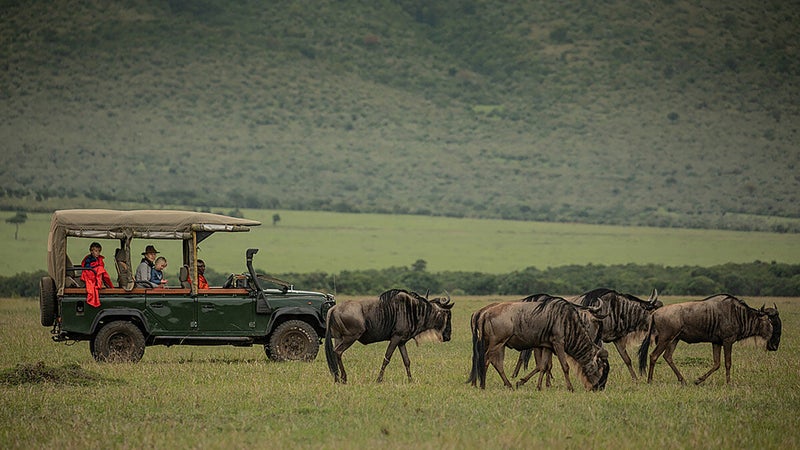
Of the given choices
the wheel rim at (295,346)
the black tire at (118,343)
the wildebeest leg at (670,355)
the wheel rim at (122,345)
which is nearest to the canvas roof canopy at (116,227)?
the black tire at (118,343)

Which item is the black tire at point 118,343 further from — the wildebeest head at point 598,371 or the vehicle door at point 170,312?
the wildebeest head at point 598,371

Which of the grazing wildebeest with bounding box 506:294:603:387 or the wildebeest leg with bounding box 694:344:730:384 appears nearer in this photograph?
the grazing wildebeest with bounding box 506:294:603:387

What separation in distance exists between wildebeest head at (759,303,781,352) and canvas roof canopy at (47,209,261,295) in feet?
27.7

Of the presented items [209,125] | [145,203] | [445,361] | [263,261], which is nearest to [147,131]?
[209,125]

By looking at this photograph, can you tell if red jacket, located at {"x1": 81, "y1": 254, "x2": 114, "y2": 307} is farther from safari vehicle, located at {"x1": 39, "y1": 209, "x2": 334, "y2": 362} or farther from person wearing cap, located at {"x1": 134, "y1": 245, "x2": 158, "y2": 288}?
person wearing cap, located at {"x1": 134, "y1": 245, "x2": 158, "y2": 288}

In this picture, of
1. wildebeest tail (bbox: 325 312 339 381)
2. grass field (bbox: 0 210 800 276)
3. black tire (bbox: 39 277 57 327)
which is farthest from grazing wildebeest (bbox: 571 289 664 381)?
grass field (bbox: 0 210 800 276)

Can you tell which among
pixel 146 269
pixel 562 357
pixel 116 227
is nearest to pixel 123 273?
pixel 146 269

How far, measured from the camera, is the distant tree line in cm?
6084

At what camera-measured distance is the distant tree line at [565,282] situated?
6084cm

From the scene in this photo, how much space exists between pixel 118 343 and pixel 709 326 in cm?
949

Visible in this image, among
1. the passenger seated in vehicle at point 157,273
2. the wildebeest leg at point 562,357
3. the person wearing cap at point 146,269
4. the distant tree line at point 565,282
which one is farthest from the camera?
the distant tree line at point 565,282

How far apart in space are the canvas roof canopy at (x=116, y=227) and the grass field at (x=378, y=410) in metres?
1.92

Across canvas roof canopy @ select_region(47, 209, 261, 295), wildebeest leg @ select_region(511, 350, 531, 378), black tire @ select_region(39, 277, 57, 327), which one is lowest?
wildebeest leg @ select_region(511, 350, 531, 378)

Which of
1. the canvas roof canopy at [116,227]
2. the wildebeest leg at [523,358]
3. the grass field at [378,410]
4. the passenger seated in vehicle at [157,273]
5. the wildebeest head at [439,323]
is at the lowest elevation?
the grass field at [378,410]
